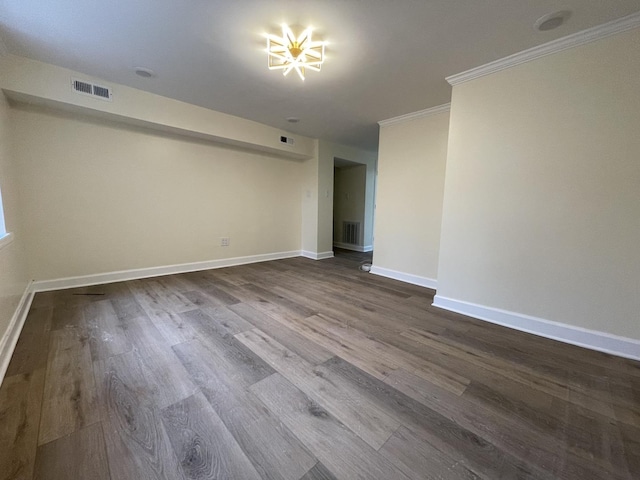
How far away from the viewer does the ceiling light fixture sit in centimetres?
194

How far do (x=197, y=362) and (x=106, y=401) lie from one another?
0.46 m

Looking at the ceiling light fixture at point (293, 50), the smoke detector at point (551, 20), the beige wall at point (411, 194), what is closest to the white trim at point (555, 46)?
the smoke detector at point (551, 20)

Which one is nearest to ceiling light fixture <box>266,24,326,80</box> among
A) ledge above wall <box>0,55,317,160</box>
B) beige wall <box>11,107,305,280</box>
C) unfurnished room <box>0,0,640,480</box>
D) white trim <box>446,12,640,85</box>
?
unfurnished room <box>0,0,640,480</box>

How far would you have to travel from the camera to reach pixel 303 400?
1.30m

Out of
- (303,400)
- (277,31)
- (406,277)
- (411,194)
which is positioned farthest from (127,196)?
(406,277)

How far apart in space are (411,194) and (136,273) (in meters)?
4.11

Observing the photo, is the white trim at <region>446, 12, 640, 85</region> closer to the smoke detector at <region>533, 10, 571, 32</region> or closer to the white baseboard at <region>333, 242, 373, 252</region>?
the smoke detector at <region>533, 10, 571, 32</region>

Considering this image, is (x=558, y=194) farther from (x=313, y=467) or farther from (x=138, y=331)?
(x=138, y=331)

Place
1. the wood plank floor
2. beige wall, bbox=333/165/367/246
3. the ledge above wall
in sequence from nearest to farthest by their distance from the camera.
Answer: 1. the wood plank floor
2. the ledge above wall
3. beige wall, bbox=333/165/367/246

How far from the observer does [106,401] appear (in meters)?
1.25

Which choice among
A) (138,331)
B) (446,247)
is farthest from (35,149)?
(446,247)

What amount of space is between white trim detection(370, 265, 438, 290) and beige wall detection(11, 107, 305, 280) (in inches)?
90.7

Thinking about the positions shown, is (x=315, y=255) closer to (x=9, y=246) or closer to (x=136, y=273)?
(x=136, y=273)

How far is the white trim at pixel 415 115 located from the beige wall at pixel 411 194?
37mm
